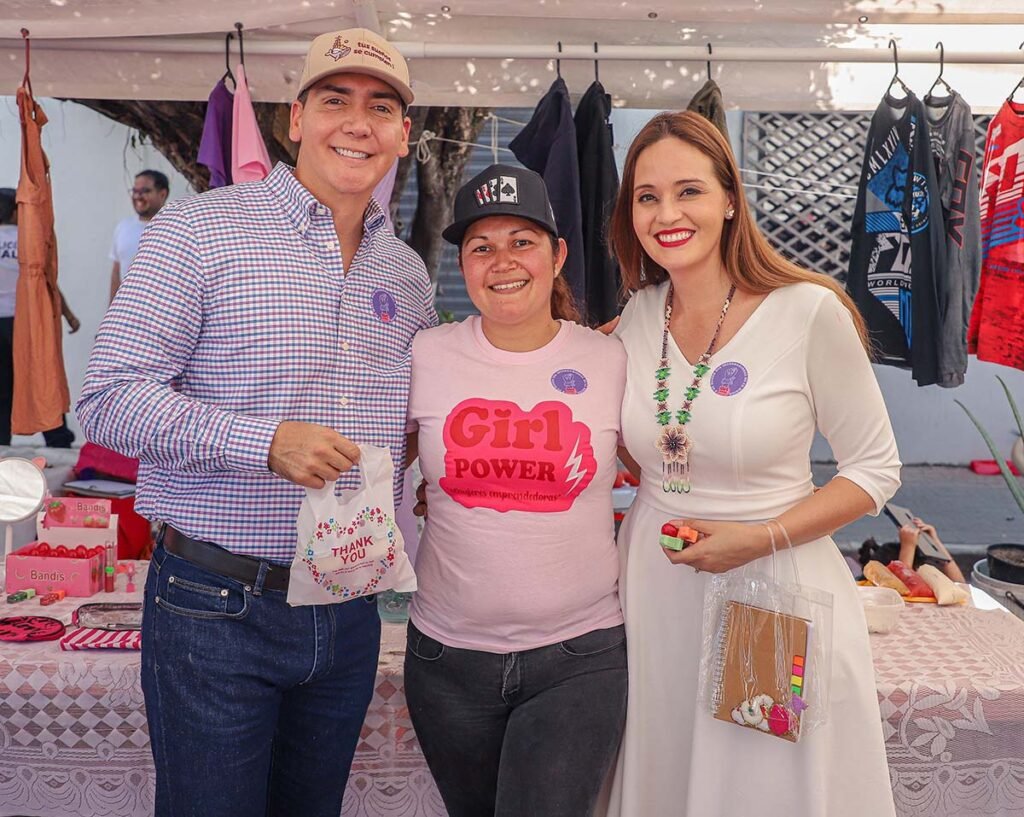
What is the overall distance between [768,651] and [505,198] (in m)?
1.03

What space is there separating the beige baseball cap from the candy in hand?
40.4 inches

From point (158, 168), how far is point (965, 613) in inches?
260

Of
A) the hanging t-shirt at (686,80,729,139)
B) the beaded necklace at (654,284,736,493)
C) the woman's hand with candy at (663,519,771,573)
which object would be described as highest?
the hanging t-shirt at (686,80,729,139)

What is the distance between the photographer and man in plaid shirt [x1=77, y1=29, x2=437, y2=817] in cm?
168

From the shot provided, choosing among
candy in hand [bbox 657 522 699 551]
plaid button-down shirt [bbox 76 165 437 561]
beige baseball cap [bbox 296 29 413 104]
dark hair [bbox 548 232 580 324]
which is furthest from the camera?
dark hair [bbox 548 232 580 324]

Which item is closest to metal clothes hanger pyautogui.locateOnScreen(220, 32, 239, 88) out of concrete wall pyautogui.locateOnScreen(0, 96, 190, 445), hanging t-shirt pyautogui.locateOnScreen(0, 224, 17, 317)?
hanging t-shirt pyautogui.locateOnScreen(0, 224, 17, 317)

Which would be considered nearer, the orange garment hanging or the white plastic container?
the white plastic container

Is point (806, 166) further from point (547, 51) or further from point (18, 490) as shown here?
point (18, 490)

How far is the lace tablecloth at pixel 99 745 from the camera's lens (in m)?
2.35

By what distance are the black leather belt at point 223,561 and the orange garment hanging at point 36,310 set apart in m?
2.14

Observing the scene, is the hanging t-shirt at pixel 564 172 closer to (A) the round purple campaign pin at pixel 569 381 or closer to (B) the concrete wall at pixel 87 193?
(A) the round purple campaign pin at pixel 569 381

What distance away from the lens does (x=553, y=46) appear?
3.21 metres

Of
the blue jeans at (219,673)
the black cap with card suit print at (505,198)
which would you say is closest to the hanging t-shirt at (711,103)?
the black cap with card suit print at (505,198)

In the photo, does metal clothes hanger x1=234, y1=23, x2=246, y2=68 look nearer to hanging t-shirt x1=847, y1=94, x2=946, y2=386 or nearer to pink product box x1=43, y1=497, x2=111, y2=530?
pink product box x1=43, y1=497, x2=111, y2=530
